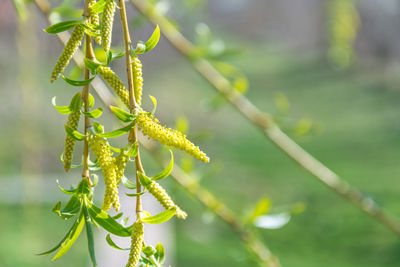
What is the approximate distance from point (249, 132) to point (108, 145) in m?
5.66

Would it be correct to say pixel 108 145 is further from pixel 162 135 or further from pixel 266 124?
pixel 266 124

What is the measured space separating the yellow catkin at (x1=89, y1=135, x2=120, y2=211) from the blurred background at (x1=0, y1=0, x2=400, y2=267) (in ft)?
1.08

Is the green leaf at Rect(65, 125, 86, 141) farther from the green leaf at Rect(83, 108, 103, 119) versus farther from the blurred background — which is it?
the blurred background

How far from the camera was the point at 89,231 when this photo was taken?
0.33 metres

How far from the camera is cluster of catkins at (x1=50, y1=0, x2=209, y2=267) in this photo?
319 millimetres

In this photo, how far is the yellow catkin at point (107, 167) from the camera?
0.32 metres

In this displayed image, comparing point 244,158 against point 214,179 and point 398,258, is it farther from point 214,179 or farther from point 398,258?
point 398,258

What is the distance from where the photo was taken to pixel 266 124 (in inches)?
36.0

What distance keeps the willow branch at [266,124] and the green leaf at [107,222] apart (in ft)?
1.81

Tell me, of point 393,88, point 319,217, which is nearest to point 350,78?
point 393,88

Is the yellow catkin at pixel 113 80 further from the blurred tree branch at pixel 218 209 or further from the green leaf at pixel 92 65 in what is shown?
the blurred tree branch at pixel 218 209

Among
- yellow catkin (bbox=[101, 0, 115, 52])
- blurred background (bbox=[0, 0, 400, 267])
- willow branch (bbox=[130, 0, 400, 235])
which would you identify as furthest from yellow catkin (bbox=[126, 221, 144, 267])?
willow branch (bbox=[130, 0, 400, 235])

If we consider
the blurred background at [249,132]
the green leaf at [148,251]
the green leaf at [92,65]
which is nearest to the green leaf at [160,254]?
the green leaf at [148,251]

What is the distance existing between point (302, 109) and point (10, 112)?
3.23m
